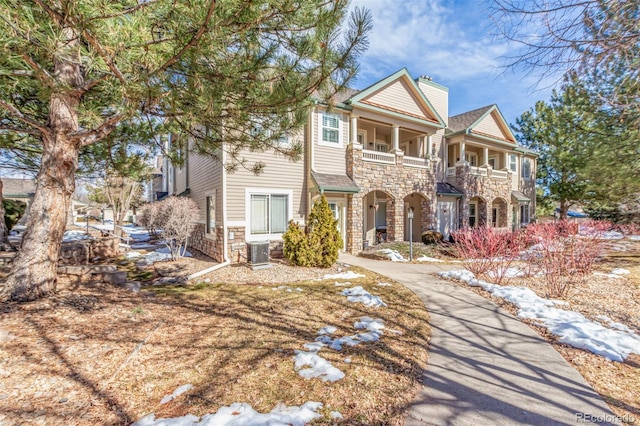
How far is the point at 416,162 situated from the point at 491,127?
7180 mm

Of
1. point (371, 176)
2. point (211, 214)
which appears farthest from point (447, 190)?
point (211, 214)

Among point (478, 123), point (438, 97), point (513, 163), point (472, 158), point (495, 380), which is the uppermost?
point (438, 97)

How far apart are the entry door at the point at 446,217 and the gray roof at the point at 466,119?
434 cm

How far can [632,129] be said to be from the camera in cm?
758

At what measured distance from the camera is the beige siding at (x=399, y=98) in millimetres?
12803

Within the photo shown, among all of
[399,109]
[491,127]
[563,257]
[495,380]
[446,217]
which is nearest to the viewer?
[495,380]

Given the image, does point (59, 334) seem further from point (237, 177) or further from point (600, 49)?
point (600, 49)

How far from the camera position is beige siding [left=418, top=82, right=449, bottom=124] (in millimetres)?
16375

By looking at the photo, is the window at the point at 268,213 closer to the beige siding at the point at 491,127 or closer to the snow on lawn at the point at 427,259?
the snow on lawn at the point at 427,259

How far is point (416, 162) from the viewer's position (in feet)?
46.0

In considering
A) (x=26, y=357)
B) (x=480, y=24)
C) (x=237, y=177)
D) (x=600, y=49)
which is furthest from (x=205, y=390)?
(x=237, y=177)

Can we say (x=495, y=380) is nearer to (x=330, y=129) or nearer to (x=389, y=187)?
(x=330, y=129)

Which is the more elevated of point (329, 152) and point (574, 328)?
point (329, 152)

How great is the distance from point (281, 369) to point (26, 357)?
9.58 ft
